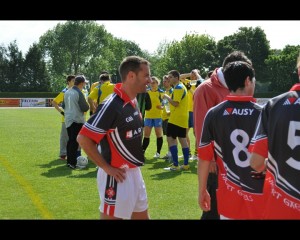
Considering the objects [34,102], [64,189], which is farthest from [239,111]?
[34,102]

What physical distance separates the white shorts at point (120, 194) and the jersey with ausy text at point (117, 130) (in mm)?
130

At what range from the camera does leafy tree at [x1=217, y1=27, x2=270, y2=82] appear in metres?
→ 81.7

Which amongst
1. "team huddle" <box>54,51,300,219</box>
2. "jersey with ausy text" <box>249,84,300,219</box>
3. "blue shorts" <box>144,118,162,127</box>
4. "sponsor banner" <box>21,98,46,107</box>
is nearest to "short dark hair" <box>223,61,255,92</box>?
"team huddle" <box>54,51,300,219</box>

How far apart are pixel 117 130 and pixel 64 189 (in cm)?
489

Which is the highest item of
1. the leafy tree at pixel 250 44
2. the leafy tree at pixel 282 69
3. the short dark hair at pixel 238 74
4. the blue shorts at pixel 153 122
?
the leafy tree at pixel 250 44

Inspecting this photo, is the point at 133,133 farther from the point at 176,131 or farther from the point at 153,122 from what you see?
the point at 153,122

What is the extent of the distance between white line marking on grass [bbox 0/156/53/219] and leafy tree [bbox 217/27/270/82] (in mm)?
73057

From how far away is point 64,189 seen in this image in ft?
28.7

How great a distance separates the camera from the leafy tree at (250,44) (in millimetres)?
81688

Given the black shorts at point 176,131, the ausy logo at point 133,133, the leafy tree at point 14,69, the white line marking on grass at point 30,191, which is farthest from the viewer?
the leafy tree at point 14,69

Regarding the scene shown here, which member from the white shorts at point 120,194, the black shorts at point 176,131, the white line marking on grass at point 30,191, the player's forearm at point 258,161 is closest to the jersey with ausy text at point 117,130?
the white shorts at point 120,194

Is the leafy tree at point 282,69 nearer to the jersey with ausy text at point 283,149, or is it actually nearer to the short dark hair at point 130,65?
the short dark hair at point 130,65
